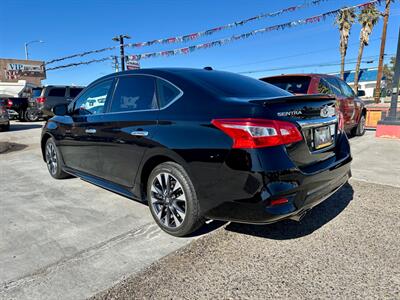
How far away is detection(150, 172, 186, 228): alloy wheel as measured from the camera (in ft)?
9.18

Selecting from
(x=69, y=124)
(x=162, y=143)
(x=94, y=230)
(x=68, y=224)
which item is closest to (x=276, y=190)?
(x=162, y=143)

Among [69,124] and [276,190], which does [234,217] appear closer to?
[276,190]

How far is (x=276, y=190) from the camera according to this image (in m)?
2.26

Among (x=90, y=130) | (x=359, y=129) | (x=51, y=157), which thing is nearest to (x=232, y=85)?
(x=90, y=130)

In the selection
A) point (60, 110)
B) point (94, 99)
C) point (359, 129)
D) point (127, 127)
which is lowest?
point (359, 129)

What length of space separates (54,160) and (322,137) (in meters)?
4.19

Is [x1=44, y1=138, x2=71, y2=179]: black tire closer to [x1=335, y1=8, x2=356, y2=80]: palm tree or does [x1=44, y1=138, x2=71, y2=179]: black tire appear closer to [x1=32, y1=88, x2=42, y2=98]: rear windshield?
[x1=32, y1=88, x2=42, y2=98]: rear windshield

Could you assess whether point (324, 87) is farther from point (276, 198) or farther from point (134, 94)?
point (276, 198)

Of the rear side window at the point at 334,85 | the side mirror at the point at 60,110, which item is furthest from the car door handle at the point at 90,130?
the rear side window at the point at 334,85

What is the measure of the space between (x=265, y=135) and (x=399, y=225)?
1.98 m

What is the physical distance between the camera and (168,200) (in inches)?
115

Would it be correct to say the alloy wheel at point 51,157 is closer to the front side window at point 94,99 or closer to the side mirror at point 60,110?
the side mirror at point 60,110

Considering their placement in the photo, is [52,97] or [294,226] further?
[52,97]

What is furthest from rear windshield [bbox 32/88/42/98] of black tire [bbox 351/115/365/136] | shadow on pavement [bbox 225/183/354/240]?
shadow on pavement [bbox 225/183/354/240]
